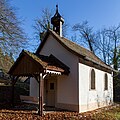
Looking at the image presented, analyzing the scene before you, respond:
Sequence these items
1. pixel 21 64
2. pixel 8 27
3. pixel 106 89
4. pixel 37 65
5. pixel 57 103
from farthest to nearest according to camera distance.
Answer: pixel 106 89
pixel 8 27
pixel 57 103
pixel 21 64
pixel 37 65

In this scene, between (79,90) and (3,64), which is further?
(3,64)

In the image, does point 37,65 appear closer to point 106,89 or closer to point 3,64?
point 3,64

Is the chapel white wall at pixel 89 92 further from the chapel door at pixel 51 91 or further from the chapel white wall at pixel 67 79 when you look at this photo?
the chapel door at pixel 51 91

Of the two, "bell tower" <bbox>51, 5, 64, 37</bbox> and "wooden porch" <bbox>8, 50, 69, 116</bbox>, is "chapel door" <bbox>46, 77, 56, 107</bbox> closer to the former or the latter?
"wooden porch" <bbox>8, 50, 69, 116</bbox>

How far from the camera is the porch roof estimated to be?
1323 centimetres

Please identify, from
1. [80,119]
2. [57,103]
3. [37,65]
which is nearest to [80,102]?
[57,103]

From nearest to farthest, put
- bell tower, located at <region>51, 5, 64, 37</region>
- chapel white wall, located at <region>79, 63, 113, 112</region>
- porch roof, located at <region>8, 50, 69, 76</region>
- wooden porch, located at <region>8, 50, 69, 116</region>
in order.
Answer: wooden porch, located at <region>8, 50, 69, 116</region>
porch roof, located at <region>8, 50, 69, 76</region>
chapel white wall, located at <region>79, 63, 113, 112</region>
bell tower, located at <region>51, 5, 64, 37</region>

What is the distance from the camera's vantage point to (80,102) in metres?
15.2

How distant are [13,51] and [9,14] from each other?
10.6ft

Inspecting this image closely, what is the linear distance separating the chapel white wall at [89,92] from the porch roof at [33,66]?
1426 mm

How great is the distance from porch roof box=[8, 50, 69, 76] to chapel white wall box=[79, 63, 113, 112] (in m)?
1.43

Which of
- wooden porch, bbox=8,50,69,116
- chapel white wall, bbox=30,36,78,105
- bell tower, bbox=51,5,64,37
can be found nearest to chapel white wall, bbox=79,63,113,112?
chapel white wall, bbox=30,36,78,105

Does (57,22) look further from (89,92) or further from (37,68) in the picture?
(89,92)

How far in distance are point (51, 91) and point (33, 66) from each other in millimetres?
4336
